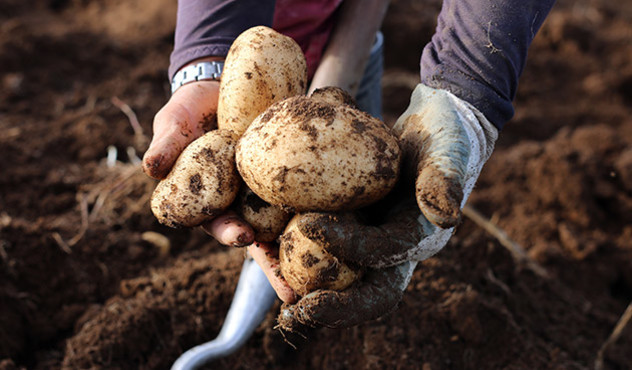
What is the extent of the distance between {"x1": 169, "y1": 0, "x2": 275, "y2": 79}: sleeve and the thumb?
0.12 metres

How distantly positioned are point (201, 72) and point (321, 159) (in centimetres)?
71

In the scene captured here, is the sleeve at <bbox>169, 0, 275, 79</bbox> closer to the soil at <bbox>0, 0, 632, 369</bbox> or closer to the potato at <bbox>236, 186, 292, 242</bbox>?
the potato at <bbox>236, 186, 292, 242</bbox>

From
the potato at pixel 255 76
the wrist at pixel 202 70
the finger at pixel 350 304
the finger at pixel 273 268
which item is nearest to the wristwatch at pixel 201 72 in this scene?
the wrist at pixel 202 70

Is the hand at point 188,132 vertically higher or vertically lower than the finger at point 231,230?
higher

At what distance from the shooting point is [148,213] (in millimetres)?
2865

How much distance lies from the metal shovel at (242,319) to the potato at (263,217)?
1.87 ft

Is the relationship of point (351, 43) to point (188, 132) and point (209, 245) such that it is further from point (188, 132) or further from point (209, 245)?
point (209, 245)

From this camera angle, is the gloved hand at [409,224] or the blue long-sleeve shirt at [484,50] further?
the blue long-sleeve shirt at [484,50]

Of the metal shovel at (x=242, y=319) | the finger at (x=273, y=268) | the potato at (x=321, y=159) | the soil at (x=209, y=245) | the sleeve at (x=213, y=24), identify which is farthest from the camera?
the soil at (x=209, y=245)

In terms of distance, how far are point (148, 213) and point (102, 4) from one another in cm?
360

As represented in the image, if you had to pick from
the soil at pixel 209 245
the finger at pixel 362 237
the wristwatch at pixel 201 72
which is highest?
the wristwatch at pixel 201 72

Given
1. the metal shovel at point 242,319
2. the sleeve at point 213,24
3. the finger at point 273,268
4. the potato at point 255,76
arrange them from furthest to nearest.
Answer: the metal shovel at point 242,319
the sleeve at point 213,24
the potato at point 255,76
the finger at point 273,268

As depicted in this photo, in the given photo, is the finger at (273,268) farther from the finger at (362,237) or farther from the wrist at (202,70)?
the wrist at (202,70)

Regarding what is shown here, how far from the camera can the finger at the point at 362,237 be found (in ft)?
4.08
